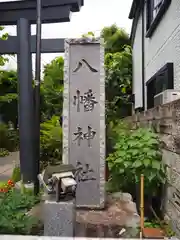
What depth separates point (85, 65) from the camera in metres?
5.55

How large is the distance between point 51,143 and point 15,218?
534 cm

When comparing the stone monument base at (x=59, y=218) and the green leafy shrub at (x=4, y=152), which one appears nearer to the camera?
the stone monument base at (x=59, y=218)

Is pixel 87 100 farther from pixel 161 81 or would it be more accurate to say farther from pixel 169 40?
pixel 161 81

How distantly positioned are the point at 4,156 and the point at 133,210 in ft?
38.9

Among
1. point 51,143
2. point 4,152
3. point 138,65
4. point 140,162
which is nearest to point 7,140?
point 4,152

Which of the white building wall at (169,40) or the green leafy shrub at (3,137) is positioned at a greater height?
the white building wall at (169,40)

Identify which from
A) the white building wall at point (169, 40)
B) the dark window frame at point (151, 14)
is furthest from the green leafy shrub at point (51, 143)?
the dark window frame at point (151, 14)

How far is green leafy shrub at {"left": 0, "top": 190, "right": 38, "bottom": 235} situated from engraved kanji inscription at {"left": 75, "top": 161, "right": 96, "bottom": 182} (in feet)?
3.91

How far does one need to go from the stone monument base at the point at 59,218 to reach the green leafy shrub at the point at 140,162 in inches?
54.2

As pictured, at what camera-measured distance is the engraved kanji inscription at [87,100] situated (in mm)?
5492

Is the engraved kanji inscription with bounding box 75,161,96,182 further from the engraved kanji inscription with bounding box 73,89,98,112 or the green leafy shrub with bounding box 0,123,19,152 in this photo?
the green leafy shrub with bounding box 0,123,19,152

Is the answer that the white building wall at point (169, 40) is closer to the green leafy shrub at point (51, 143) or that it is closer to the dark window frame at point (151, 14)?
the dark window frame at point (151, 14)

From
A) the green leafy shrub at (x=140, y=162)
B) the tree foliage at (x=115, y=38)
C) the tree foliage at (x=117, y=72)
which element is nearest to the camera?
the green leafy shrub at (x=140, y=162)

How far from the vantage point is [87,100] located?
550 centimetres
